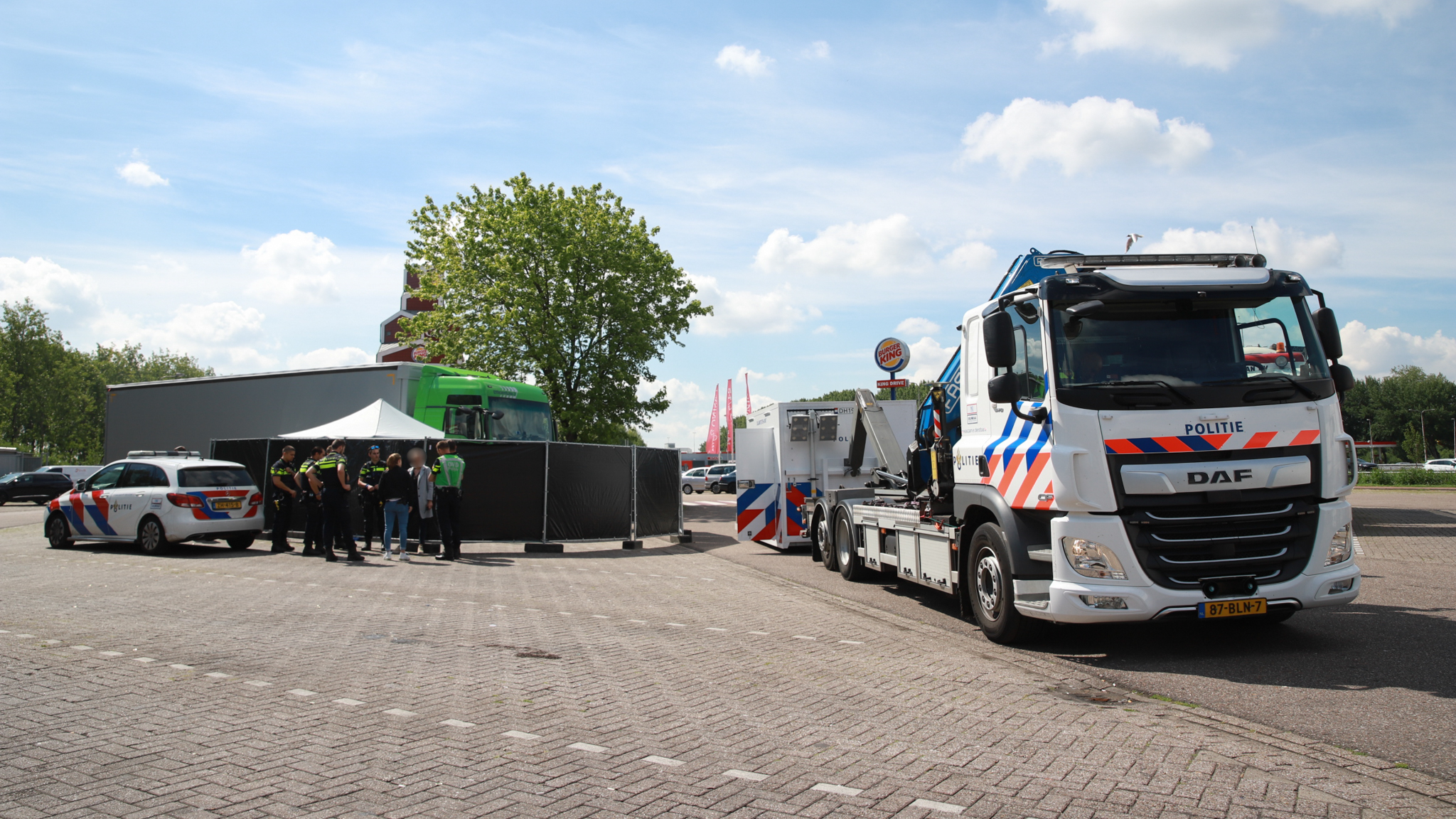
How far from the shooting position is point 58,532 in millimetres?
16234

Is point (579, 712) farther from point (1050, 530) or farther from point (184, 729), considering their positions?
A: point (1050, 530)

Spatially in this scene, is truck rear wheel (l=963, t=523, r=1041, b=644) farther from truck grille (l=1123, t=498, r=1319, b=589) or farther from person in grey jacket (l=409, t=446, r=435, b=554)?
person in grey jacket (l=409, t=446, r=435, b=554)

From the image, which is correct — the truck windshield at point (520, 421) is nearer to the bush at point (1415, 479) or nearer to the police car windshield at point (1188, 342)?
the police car windshield at point (1188, 342)

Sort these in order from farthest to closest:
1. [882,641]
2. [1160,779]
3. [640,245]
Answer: [640,245] → [882,641] → [1160,779]

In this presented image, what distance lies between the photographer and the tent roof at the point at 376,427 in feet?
54.4

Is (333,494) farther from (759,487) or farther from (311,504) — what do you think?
(759,487)

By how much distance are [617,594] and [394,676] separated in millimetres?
4786

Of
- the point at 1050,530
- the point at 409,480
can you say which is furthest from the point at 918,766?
the point at 409,480

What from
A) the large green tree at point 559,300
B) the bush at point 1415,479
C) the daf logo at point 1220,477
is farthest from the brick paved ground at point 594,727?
the bush at point 1415,479

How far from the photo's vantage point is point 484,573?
12898mm

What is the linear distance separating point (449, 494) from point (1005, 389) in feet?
33.2

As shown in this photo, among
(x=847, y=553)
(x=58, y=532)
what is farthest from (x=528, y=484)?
(x=58, y=532)

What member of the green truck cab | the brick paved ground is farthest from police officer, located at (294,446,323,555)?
the brick paved ground

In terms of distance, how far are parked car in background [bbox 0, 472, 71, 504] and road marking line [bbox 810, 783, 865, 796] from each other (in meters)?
43.6
